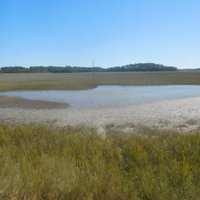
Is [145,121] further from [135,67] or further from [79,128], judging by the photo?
[135,67]

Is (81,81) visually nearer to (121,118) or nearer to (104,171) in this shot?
(121,118)

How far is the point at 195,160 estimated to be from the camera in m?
7.04

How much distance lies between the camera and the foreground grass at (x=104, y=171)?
4894mm

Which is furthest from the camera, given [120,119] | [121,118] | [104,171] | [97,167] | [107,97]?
[107,97]

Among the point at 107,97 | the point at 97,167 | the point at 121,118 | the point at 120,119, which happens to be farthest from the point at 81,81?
the point at 97,167

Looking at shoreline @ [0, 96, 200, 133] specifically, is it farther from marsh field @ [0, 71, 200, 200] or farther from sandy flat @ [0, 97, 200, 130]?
marsh field @ [0, 71, 200, 200]

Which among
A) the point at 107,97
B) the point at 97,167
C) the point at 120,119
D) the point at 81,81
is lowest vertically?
the point at 81,81

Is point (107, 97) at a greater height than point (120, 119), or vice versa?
point (120, 119)

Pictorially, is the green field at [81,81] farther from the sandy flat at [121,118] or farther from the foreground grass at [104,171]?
the foreground grass at [104,171]

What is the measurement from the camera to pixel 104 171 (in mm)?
6000

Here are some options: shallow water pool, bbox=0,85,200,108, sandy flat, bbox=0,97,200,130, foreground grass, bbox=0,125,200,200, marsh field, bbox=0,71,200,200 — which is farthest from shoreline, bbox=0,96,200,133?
shallow water pool, bbox=0,85,200,108

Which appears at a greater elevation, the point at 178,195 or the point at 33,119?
the point at 178,195

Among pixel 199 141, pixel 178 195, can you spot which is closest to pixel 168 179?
pixel 178 195

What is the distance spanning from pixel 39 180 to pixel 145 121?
10088mm
